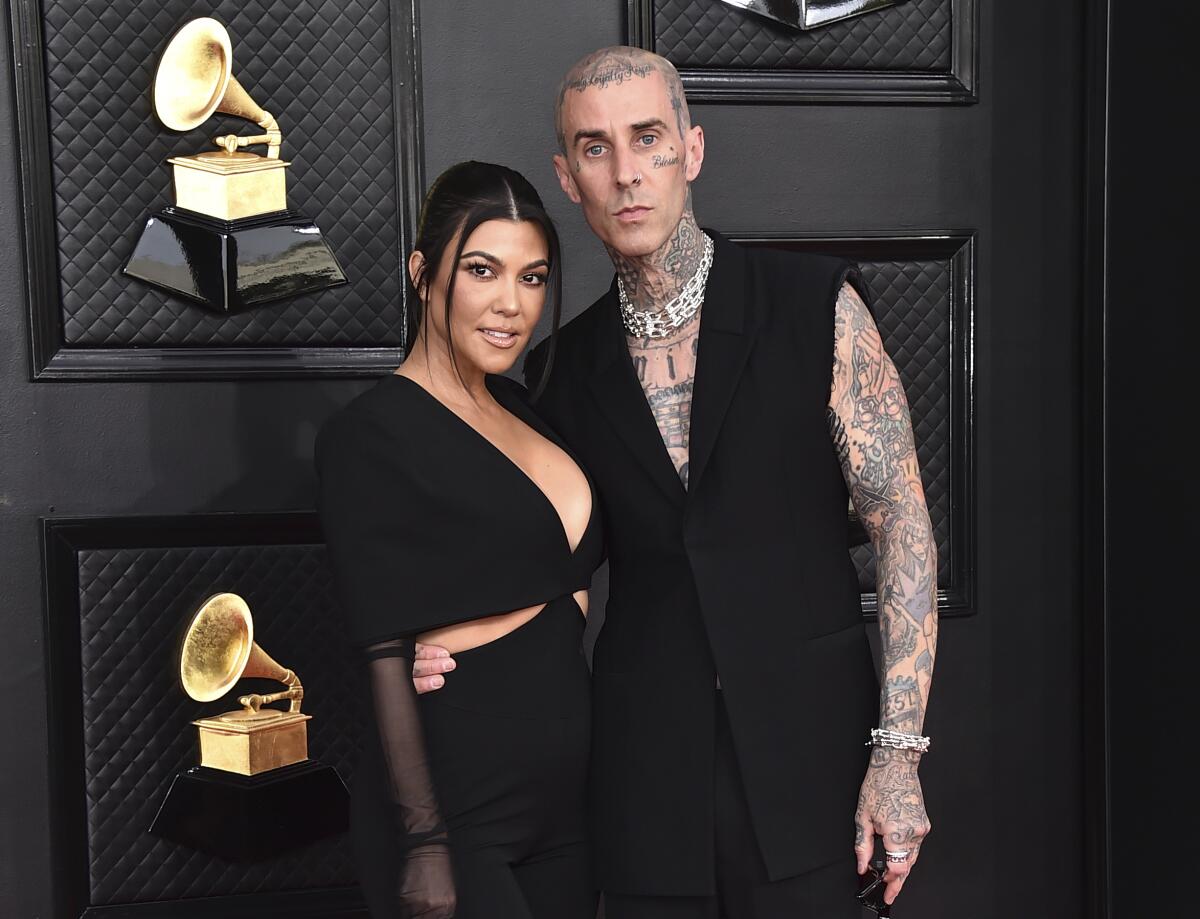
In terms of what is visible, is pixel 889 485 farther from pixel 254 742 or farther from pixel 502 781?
pixel 254 742

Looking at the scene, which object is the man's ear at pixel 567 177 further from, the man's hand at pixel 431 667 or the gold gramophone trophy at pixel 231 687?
the gold gramophone trophy at pixel 231 687

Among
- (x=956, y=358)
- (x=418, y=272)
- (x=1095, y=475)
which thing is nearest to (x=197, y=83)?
(x=418, y=272)

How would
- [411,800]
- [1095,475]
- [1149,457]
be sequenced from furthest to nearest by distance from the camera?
1. [1095,475]
2. [1149,457]
3. [411,800]

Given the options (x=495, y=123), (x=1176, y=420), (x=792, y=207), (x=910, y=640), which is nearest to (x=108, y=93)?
(x=495, y=123)

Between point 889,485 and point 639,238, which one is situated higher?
point 639,238

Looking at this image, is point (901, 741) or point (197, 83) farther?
point (197, 83)

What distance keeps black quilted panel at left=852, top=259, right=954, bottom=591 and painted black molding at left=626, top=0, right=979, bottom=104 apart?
379 millimetres

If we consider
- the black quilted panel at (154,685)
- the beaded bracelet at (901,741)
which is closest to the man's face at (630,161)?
the beaded bracelet at (901,741)

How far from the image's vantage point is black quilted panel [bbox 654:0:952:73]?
8.68 ft

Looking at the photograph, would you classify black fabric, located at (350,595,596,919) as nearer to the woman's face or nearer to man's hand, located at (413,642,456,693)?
Result: man's hand, located at (413,642,456,693)

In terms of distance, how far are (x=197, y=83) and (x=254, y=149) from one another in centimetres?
17

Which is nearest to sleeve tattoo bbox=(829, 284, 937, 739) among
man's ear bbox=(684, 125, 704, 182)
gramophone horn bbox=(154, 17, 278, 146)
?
man's ear bbox=(684, 125, 704, 182)

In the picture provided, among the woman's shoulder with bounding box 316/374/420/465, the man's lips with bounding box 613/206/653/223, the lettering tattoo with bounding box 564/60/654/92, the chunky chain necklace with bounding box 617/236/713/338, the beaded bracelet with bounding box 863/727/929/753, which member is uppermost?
the lettering tattoo with bounding box 564/60/654/92

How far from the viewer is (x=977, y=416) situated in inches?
111
